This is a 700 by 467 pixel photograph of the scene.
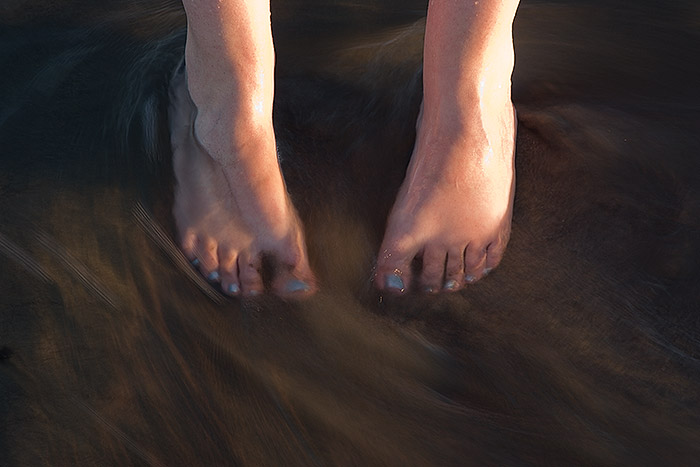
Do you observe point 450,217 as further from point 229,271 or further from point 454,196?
point 229,271

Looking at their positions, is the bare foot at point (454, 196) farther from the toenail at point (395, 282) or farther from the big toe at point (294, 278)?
the big toe at point (294, 278)

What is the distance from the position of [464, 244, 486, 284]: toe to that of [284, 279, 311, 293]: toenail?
311 mm

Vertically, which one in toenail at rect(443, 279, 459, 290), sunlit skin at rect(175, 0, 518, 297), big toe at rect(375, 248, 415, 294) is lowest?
toenail at rect(443, 279, 459, 290)

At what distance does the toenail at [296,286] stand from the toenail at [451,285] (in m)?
0.27

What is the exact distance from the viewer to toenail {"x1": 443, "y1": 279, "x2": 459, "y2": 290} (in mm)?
1316

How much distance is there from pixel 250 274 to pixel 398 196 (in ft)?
1.10

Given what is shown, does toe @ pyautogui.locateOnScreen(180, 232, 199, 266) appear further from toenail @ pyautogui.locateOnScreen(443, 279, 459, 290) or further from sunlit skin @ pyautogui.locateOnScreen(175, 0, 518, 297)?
toenail @ pyautogui.locateOnScreen(443, 279, 459, 290)

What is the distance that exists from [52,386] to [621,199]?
3.71 ft

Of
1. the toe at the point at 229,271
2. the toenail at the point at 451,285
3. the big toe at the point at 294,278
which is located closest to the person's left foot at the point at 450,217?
the toenail at the point at 451,285

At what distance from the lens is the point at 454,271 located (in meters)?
1.32

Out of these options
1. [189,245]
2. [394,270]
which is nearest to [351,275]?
[394,270]

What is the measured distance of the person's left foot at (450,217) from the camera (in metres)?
1.31

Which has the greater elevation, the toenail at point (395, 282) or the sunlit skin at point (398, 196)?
the sunlit skin at point (398, 196)

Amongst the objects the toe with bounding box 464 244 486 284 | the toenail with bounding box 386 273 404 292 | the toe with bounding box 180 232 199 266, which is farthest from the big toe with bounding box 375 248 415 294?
the toe with bounding box 180 232 199 266
